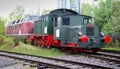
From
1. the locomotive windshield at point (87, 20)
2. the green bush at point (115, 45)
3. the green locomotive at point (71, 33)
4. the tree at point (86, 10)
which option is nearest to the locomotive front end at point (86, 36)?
the green locomotive at point (71, 33)

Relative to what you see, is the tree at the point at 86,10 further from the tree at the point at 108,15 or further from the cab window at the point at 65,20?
the cab window at the point at 65,20

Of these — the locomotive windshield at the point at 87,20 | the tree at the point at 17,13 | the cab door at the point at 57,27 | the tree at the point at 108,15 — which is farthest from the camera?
the tree at the point at 17,13

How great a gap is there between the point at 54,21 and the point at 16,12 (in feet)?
124

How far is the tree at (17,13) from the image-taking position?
171ft

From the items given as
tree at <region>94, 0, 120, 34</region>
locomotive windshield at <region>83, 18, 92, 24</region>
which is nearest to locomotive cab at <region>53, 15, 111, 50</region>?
locomotive windshield at <region>83, 18, 92, 24</region>

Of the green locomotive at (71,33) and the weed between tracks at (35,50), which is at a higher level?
Result: the green locomotive at (71,33)

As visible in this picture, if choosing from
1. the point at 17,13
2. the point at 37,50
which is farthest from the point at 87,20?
the point at 17,13

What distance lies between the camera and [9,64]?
10.9m

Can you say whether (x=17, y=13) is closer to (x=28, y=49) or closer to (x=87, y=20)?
(x=28, y=49)

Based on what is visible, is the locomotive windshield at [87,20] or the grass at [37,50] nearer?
the grass at [37,50]

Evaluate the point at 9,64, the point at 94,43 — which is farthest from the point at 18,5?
the point at 9,64

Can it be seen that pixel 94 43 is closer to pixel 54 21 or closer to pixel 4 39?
pixel 54 21

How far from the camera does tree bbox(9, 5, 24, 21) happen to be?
52.0 m

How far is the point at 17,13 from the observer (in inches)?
2111
